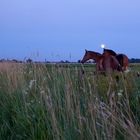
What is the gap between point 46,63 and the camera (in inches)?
442

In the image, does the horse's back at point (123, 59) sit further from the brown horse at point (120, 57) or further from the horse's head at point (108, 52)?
the horse's head at point (108, 52)

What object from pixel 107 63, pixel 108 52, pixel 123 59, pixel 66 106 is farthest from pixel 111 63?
pixel 66 106

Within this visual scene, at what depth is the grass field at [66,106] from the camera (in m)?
5.90

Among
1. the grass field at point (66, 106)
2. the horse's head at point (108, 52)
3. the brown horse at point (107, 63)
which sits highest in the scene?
the horse's head at point (108, 52)

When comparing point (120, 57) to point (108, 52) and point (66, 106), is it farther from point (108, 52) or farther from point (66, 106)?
point (66, 106)

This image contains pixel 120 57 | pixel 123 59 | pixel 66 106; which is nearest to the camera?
pixel 66 106

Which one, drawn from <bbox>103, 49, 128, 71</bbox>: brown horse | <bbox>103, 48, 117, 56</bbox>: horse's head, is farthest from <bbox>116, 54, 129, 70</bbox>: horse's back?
<bbox>103, 48, 117, 56</bbox>: horse's head

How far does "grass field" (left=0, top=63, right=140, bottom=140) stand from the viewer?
5.90m

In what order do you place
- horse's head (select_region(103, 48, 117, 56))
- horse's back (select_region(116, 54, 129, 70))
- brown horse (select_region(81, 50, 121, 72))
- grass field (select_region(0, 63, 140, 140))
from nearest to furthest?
grass field (select_region(0, 63, 140, 140)) → brown horse (select_region(81, 50, 121, 72)) → horse's back (select_region(116, 54, 129, 70)) → horse's head (select_region(103, 48, 117, 56))

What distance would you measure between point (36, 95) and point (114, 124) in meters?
2.98

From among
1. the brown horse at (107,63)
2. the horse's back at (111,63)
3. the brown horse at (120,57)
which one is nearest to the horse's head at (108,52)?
the brown horse at (120,57)

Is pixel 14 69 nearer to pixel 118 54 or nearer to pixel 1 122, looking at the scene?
pixel 1 122

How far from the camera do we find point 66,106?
675 cm

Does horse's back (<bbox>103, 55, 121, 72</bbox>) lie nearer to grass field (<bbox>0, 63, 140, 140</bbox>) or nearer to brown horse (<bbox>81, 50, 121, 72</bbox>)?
brown horse (<bbox>81, 50, 121, 72</bbox>)
